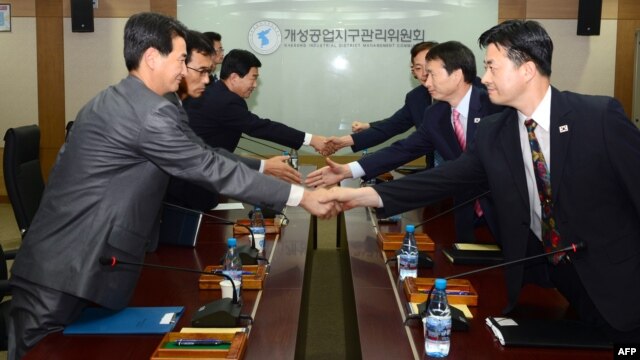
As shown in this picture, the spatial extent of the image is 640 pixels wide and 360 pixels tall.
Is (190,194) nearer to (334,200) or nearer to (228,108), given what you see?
(334,200)

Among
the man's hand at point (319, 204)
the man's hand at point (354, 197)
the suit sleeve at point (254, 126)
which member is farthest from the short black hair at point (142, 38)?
the suit sleeve at point (254, 126)

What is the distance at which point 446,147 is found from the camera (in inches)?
149

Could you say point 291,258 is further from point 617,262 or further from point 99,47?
point 99,47

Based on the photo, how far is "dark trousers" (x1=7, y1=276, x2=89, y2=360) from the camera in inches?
79.6

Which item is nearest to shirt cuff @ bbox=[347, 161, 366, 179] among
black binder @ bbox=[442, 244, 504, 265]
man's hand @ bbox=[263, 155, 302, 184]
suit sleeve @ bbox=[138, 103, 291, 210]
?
man's hand @ bbox=[263, 155, 302, 184]

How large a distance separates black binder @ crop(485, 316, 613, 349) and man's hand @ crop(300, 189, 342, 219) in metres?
0.91

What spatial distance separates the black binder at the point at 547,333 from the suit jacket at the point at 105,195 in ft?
3.75

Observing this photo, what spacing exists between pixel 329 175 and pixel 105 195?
7.43 ft

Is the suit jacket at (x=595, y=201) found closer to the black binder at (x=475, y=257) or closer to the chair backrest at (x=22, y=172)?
the black binder at (x=475, y=257)

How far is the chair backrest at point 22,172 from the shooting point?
3.27 meters

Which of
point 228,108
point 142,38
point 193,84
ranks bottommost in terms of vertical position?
point 228,108

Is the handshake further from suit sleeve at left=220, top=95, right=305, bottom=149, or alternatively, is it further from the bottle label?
suit sleeve at left=220, top=95, right=305, bottom=149

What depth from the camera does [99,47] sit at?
25.9 feet

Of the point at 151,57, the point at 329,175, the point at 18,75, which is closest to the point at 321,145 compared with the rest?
the point at 329,175
